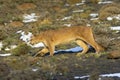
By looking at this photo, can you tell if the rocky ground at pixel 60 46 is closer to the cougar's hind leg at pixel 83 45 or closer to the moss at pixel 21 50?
the moss at pixel 21 50

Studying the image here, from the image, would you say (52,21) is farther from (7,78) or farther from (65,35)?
(7,78)

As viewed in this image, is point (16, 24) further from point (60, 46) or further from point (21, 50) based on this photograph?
point (21, 50)

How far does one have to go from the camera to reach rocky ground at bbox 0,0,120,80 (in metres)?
15.8

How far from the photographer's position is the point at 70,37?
800 inches

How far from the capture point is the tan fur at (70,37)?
20.1 metres

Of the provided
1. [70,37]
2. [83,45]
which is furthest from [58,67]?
[83,45]

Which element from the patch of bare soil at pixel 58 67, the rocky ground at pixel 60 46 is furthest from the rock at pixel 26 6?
the patch of bare soil at pixel 58 67

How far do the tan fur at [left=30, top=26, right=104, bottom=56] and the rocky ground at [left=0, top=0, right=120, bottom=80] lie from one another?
17.2 inches

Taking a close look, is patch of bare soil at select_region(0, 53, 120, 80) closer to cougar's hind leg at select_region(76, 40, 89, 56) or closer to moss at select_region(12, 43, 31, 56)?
cougar's hind leg at select_region(76, 40, 89, 56)

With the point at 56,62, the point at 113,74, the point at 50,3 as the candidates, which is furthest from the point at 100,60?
the point at 50,3

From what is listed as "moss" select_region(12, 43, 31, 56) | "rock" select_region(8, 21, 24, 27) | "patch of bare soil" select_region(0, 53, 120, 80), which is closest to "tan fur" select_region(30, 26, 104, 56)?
"patch of bare soil" select_region(0, 53, 120, 80)

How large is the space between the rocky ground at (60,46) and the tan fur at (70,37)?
17.2 inches

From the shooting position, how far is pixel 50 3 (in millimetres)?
43688

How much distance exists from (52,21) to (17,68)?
16639mm
